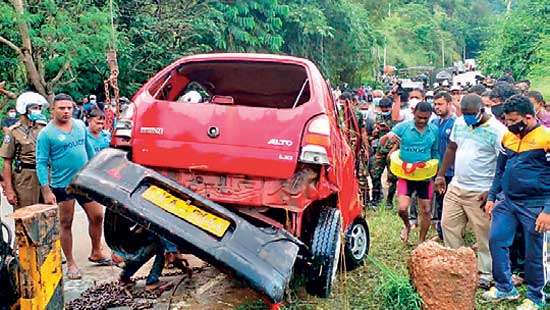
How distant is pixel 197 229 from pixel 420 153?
126 inches

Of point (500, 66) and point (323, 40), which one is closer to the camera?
point (500, 66)

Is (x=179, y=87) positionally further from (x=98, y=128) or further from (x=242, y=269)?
(x=242, y=269)

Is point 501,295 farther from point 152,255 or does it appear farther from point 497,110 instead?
point 152,255

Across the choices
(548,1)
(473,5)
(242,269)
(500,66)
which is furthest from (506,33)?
(473,5)

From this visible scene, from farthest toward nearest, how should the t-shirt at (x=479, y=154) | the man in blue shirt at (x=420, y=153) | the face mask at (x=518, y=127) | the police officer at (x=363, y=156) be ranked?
the police officer at (x=363, y=156) → the man in blue shirt at (x=420, y=153) → the t-shirt at (x=479, y=154) → the face mask at (x=518, y=127)

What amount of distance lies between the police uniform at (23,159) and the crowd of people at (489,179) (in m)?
3.05

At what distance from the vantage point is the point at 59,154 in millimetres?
5367

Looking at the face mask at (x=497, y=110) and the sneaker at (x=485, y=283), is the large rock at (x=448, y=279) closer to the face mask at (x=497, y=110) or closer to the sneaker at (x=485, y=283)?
the sneaker at (x=485, y=283)

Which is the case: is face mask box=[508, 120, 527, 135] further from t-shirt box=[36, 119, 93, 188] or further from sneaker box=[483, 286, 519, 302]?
t-shirt box=[36, 119, 93, 188]

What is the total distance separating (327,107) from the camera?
14.8ft

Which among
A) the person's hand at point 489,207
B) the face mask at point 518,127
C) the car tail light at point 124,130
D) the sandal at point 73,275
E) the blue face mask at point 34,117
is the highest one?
the car tail light at point 124,130

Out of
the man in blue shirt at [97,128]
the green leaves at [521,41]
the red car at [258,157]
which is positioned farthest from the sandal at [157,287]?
the green leaves at [521,41]

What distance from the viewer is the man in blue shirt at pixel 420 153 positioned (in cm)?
623

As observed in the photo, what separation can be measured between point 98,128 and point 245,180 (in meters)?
2.70
